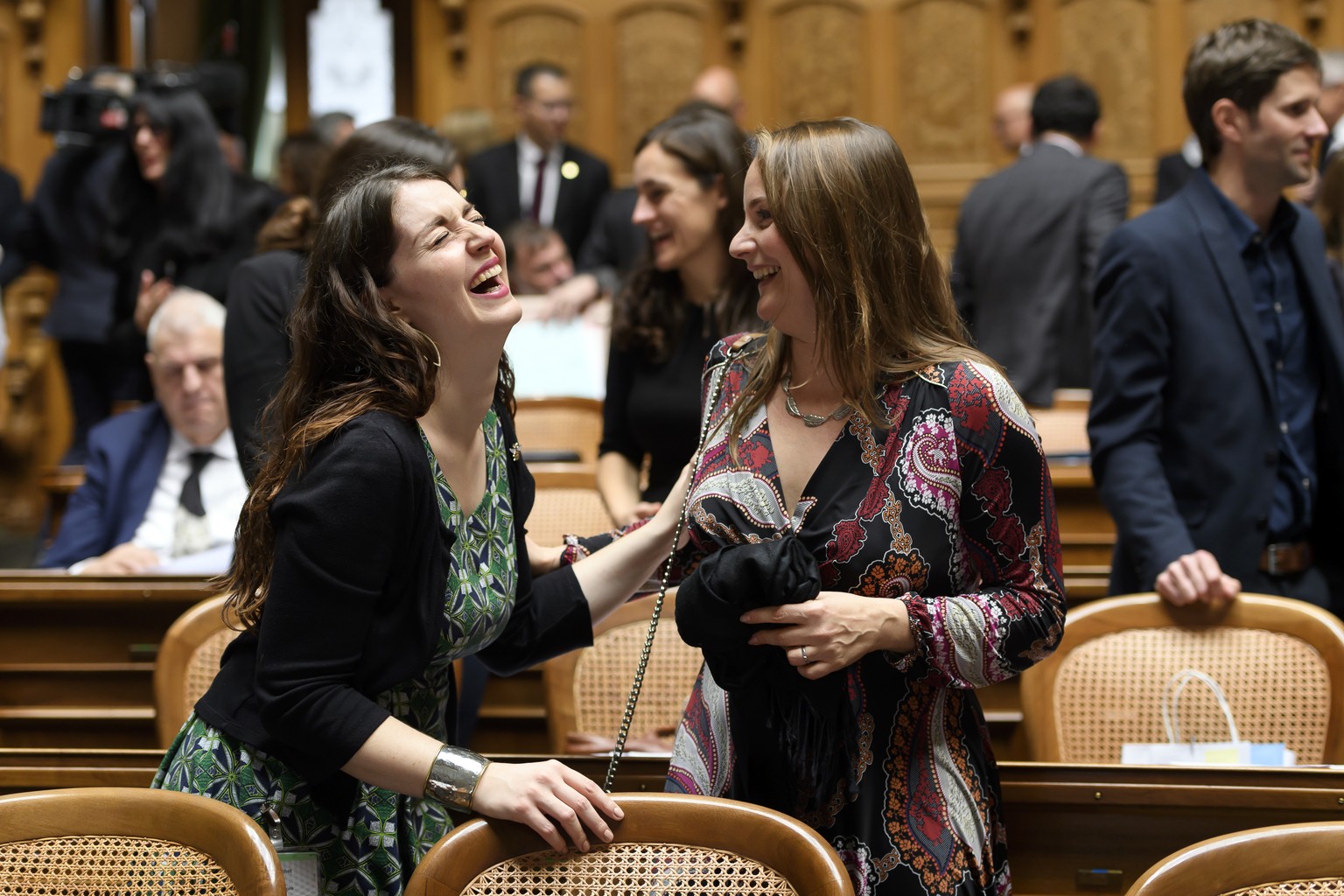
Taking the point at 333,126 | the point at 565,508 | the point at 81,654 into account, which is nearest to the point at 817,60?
the point at 333,126

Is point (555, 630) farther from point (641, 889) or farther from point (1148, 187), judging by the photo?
point (1148, 187)

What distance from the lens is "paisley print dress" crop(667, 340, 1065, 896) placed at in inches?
63.7

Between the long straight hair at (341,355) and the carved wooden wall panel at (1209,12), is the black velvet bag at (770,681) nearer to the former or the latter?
the long straight hair at (341,355)

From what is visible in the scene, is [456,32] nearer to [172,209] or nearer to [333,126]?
[333,126]

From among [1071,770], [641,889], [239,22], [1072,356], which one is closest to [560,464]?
[1071,770]

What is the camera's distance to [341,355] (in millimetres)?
1704

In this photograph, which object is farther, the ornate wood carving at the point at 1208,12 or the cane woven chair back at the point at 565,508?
the ornate wood carving at the point at 1208,12

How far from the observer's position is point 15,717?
2.99m

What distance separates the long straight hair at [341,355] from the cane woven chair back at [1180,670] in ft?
3.84

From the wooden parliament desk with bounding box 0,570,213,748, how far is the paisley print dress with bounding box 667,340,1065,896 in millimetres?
1707

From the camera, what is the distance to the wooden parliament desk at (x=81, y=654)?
297cm

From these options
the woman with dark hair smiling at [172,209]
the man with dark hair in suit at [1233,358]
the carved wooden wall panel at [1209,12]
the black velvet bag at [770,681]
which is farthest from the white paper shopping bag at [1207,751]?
the carved wooden wall panel at [1209,12]

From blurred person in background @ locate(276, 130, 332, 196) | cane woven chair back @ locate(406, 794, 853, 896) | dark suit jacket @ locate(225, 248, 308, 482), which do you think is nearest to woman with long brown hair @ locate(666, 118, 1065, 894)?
cane woven chair back @ locate(406, 794, 853, 896)

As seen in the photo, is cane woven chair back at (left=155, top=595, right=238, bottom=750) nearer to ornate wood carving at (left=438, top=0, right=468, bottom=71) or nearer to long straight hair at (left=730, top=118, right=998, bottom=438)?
long straight hair at (left=730, top=118, right=998, bottom=438)
